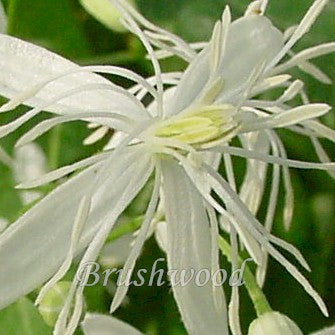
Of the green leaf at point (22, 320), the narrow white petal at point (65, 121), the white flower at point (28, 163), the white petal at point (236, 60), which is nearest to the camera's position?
the narrow white petal at point (65, 121)

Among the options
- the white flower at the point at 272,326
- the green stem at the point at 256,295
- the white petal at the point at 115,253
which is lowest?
the white flower at the point at 272,326

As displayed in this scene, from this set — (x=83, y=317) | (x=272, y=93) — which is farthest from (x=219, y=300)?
(x=272, y=93)

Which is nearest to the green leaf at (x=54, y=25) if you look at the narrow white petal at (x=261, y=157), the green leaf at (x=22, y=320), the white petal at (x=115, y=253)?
the white petal at (x=115, y=253)

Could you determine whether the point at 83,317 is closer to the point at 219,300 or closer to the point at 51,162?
the point at 219,300

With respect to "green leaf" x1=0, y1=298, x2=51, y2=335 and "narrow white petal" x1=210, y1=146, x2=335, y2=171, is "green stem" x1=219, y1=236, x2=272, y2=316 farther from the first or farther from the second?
"green leaf" x1=0, y1=298, x2=51, y2=335

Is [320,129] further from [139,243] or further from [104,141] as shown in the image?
[104,141]

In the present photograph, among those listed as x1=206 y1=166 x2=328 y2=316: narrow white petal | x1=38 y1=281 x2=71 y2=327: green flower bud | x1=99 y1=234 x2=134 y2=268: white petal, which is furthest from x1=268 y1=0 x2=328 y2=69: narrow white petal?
x1=99 y1=234 x2=134 y2=268: white petal

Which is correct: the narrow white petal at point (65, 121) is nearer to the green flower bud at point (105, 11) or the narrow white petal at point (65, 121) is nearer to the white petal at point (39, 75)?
the white petal at point (39, 75)
